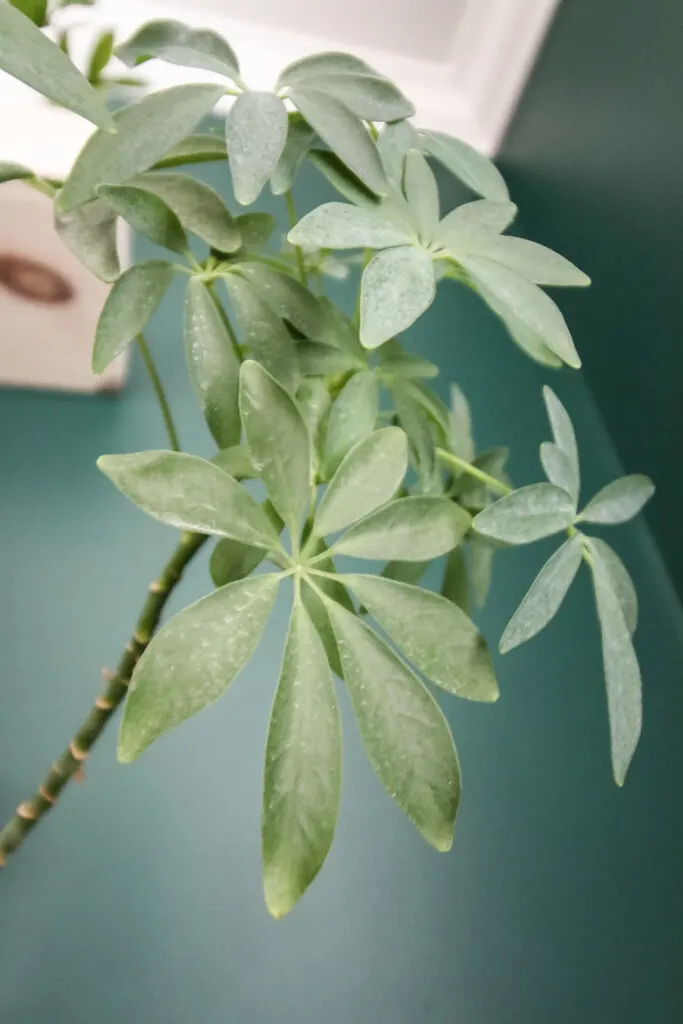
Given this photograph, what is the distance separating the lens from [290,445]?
0.42 metres

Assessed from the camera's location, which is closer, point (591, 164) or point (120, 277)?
point (120, 277)

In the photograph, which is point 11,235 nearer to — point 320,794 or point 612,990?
point 320,794

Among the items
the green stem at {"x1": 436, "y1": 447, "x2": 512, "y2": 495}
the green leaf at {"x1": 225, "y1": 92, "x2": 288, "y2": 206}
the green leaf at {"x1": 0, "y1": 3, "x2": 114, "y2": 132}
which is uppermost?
the green leaf at {"x1": 0, "y1": 3, "x2": 114, "y2": 132}

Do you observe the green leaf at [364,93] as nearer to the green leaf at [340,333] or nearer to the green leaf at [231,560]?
the green leaf at [340,333]

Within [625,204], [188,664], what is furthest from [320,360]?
[625,204]

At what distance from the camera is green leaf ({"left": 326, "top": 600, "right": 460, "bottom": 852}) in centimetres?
38

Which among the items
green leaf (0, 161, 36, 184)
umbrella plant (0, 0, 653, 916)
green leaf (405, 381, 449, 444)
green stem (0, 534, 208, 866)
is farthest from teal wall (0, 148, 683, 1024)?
green leaf (0, 161, 36, 184)

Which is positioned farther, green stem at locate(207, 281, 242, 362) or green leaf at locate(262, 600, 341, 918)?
green stem at locate(207, 281, 242, 362)

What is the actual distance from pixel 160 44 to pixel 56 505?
71cm

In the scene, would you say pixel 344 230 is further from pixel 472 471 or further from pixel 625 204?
pixel 625 204

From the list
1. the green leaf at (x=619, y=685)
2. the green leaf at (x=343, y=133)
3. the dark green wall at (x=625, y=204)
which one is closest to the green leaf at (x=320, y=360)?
the green leaf at (x=343, y=133)

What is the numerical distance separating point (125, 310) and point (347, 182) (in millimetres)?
162

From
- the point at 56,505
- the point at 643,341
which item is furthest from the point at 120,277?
the point at 643,341

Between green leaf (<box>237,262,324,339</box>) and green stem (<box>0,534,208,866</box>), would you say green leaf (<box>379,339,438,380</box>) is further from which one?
green stem (<box>0,534,208,866</box>)
